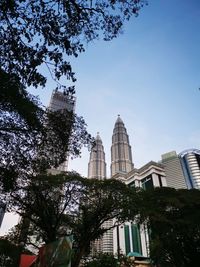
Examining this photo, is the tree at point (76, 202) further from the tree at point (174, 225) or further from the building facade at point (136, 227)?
the building facade at point (136, 227)

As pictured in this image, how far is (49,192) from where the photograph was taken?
19.7 metres

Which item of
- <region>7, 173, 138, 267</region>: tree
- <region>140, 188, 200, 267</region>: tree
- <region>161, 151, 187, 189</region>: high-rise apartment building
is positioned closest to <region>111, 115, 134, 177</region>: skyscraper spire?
<region>161, 151, 187, 189</region>: high-rise apartment building

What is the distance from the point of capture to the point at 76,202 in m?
20.5

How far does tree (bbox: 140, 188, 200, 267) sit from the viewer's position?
20375 mm

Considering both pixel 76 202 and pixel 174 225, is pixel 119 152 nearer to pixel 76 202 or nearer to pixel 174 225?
pixel 174 225

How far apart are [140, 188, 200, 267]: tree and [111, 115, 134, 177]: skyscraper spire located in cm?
13745

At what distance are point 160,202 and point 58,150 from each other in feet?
50.2

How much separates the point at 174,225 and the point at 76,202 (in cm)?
943

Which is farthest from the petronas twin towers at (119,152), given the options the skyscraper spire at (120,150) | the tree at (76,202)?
the tree at (76,202)

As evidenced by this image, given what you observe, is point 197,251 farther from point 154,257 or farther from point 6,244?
point 6,244

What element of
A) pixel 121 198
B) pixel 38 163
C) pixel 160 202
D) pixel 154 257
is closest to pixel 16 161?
pixel 38 163

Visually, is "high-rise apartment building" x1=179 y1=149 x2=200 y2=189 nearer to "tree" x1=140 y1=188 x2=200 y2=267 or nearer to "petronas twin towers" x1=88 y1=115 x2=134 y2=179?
"petronas twin towers" x1=88 y1=115 x2=134 y2=179

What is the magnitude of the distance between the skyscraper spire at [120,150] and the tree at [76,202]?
14053 cm

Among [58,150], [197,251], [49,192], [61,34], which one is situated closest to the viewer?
[61,34]
